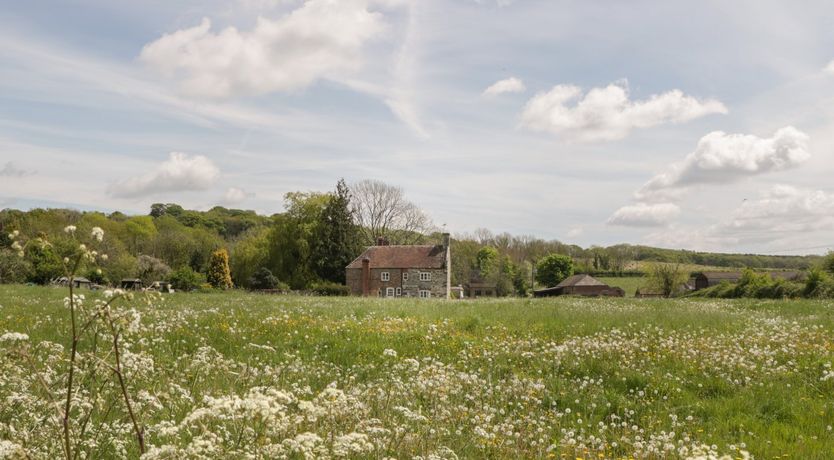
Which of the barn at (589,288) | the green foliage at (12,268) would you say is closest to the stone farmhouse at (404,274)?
the green foliage at (12,268)

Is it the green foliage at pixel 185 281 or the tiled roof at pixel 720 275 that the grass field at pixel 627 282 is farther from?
the green foliage at pixel 185 281

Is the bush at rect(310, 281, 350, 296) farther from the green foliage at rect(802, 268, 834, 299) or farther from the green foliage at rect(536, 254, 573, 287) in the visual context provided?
the green foliage at rect(536, 254, 573, 287)

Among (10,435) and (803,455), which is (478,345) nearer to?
(803,455)

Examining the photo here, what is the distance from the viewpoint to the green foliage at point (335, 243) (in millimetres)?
72875

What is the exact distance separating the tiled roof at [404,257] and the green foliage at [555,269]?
7118cm

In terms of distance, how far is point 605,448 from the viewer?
24.5 feet

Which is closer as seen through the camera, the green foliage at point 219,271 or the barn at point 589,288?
the green foliage at point 219,271

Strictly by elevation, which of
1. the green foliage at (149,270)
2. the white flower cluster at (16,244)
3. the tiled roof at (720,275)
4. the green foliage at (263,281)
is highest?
the white flower cluster at (16,244)

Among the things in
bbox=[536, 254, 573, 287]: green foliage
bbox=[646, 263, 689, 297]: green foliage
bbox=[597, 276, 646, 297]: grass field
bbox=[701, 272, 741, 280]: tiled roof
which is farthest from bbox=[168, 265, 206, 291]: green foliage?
bbox=[701, 272, 741, 280]: tiled roof

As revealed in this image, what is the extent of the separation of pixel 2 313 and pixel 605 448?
1892cm

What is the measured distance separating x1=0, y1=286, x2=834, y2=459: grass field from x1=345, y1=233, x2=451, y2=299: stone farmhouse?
1888 inches

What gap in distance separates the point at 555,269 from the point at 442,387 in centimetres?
12829

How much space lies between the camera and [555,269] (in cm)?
13375

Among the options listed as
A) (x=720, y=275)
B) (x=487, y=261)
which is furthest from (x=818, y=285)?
(x=487, y=261)
